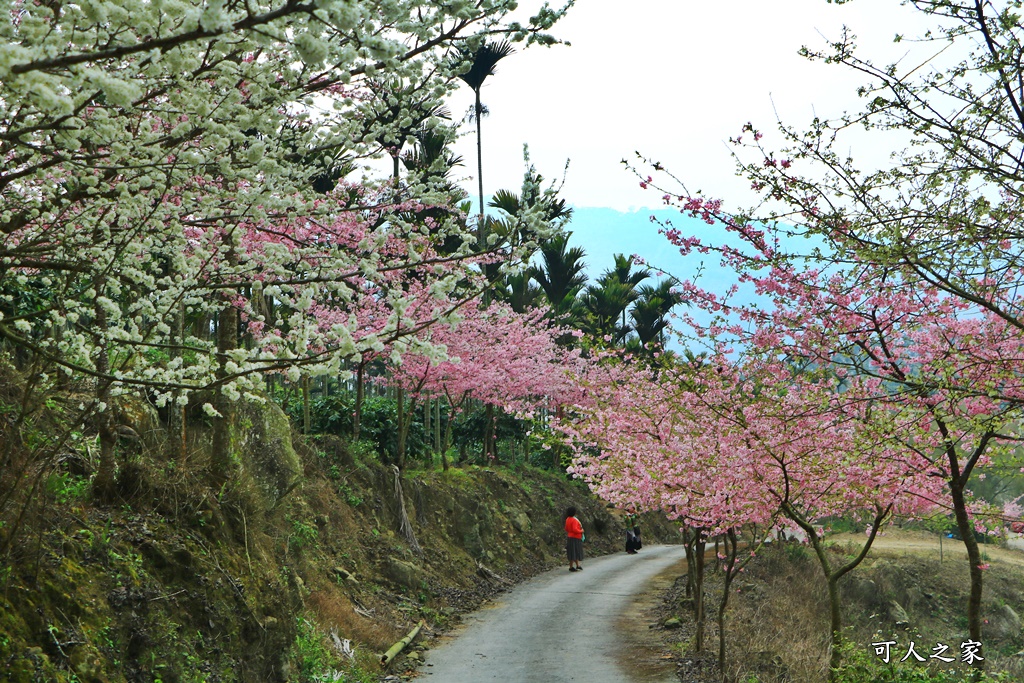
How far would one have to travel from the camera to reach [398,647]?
10.5m

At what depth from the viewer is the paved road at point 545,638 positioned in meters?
9.76

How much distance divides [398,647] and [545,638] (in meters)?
2.52

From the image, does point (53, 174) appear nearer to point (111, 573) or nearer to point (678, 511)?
point (111, 573)

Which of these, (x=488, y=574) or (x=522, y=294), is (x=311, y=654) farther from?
(x=522, y=294)

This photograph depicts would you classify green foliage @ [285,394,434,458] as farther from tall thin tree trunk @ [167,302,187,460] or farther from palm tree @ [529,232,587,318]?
palm tree @ [529,232,587,318]

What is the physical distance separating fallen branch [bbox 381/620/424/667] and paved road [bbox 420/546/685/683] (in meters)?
0.35

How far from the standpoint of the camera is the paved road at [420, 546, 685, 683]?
32.0 feet

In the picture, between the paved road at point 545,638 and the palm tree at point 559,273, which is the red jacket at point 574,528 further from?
the palm tree at point 559,273

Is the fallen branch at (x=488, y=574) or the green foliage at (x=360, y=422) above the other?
the green foliage at (x=360, y=422)

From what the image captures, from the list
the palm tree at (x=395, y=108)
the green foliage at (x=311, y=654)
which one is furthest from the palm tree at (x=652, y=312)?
the palm tree at (x=395, y=108)

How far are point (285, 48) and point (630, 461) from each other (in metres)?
9.00

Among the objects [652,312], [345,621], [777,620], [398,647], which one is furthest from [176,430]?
[652,312]

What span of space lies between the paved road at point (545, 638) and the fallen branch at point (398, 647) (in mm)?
354

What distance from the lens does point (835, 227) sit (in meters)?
5.68
